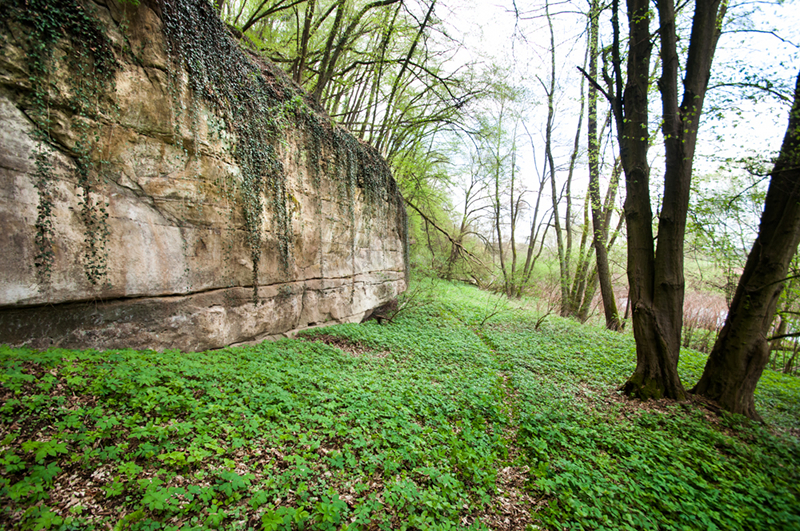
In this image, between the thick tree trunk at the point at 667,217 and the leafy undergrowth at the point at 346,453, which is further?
the thick tree trunk at the point at 667,217

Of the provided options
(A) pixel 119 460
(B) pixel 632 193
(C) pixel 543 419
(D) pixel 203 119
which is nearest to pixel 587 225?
(B) pixel 632 193

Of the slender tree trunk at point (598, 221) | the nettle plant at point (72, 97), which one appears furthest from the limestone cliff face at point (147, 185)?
the slender tree trunk at point (598, 221)

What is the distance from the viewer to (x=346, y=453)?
303 cm

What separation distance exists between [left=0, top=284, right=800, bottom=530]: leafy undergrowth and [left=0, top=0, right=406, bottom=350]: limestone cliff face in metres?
0.66

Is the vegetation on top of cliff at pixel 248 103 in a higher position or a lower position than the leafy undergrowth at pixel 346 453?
higher

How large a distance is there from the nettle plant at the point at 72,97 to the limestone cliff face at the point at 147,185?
0.04 ft

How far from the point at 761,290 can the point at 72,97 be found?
8.51 m

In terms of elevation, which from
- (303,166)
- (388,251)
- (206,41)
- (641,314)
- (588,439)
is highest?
(206,41)

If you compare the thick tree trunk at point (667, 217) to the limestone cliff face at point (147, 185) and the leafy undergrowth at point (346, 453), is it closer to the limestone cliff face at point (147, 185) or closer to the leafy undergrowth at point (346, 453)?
the leafy undergrowth at point (346, 453)

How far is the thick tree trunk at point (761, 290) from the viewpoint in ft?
12.7

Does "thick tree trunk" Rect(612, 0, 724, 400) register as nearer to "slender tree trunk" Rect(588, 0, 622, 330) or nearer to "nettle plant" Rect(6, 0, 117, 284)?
"slender tree trunk" Rect(588, 0, 622, 330)

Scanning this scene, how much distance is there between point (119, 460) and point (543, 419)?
439 centimetres

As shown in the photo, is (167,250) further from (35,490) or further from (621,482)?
(621,482)

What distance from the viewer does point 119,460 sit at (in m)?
2.33
